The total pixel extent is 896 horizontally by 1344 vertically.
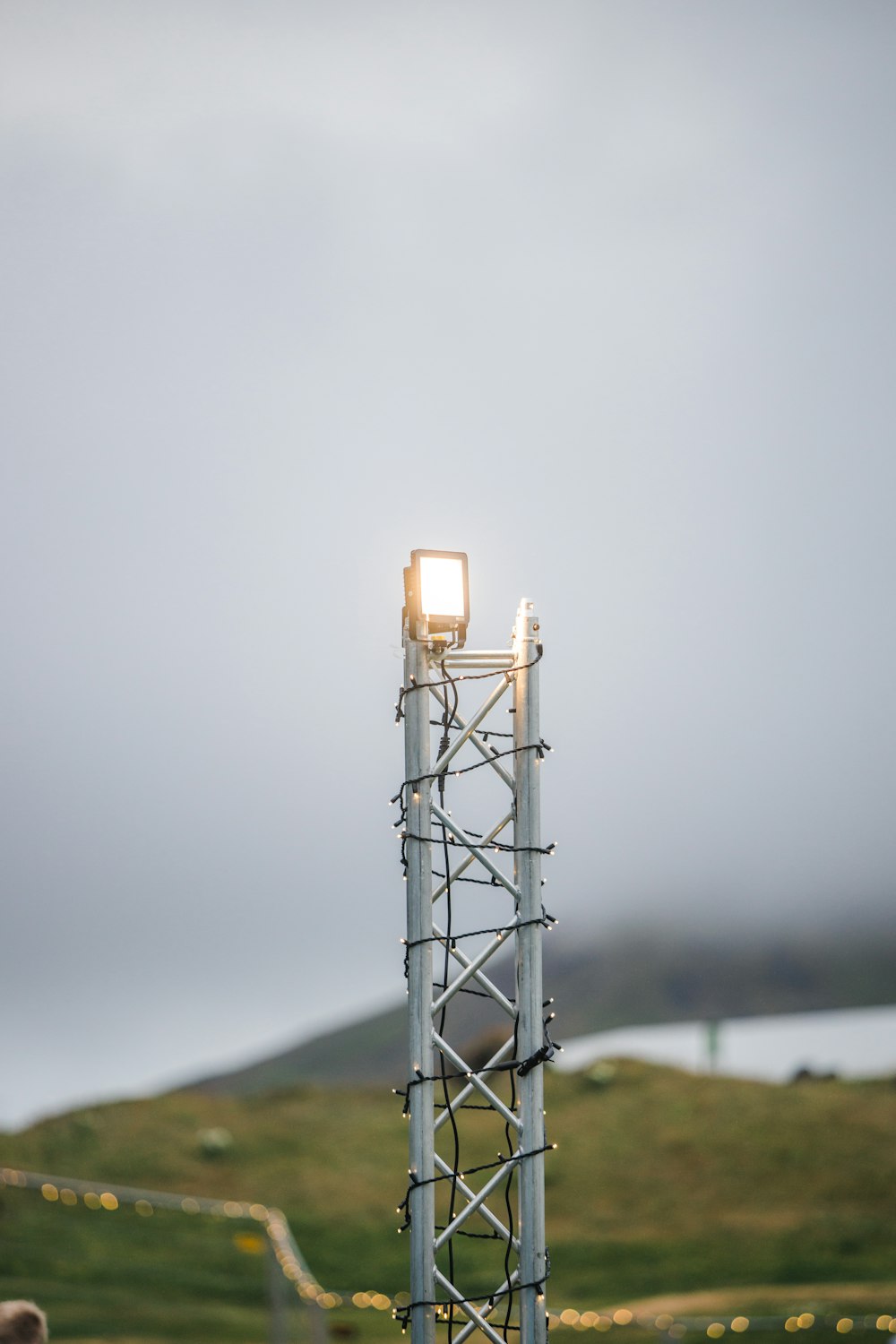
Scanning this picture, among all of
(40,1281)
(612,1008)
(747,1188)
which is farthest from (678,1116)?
(612,1008)

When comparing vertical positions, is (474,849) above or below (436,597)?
below

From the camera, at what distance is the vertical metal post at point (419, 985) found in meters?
5.75

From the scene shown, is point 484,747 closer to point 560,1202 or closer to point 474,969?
point 474,969

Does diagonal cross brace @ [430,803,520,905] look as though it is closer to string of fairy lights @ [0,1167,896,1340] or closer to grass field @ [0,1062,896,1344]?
string of fairy lights @ [0,1167,896,1340]

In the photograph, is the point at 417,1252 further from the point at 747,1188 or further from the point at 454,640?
the point at 747,1188

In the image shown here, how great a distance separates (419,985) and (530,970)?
48 centimetres

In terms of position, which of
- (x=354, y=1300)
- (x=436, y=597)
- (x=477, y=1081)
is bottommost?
(x=354, y=1300)

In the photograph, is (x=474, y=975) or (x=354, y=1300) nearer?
(x=474, y=975)

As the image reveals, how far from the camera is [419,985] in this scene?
231 inches

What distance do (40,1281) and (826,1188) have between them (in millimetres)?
13048

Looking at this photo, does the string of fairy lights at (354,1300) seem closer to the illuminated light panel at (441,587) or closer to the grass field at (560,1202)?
the grass field at (560,1202)

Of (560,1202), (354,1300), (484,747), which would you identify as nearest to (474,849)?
(484,747)

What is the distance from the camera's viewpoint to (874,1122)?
24266 mm

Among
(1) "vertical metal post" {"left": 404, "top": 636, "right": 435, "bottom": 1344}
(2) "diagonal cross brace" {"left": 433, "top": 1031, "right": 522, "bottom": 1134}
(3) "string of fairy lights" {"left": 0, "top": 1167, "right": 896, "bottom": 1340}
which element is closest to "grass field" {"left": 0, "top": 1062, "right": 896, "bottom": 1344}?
(3) "string of fairy lights" {"left": 0, "top": 1167, "right": 896, "bottom": 1340}
